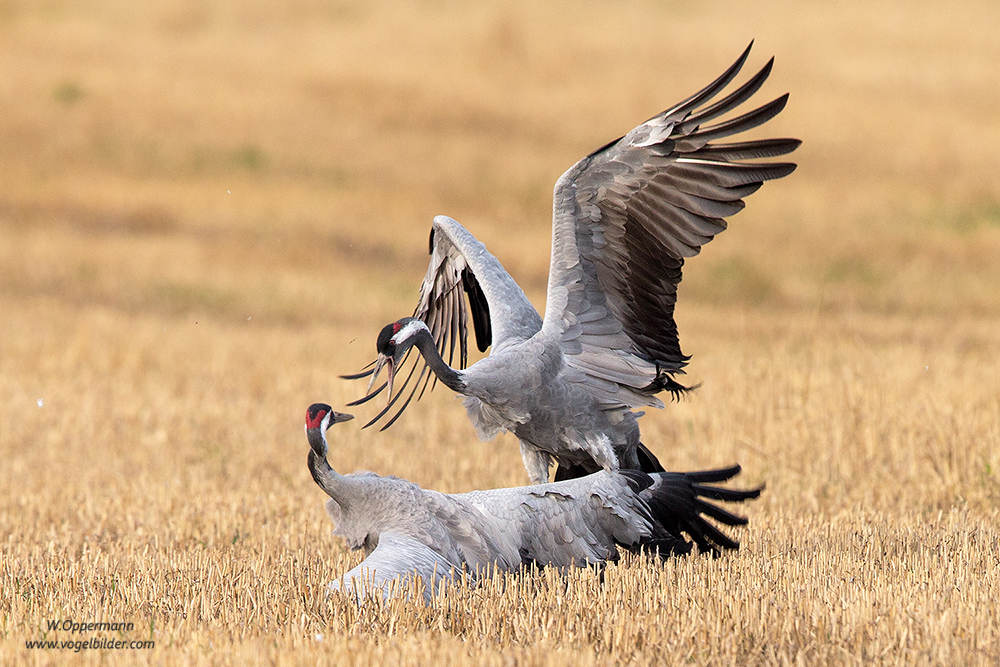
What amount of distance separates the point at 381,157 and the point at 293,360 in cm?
1005

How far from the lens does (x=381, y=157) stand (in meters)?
21.6

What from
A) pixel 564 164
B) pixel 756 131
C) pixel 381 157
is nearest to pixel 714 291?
pixel 756 131

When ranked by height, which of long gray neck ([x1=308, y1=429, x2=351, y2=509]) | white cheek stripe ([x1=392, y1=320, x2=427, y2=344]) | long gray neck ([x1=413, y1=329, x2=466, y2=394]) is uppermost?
white cheek stripe ([x1=392, y1=320, x2=427, y2=344])

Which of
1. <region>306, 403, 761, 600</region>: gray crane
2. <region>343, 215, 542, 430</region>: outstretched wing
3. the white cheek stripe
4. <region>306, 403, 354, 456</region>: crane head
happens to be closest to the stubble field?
<region>306, 403, 761, 600</region>: gray crane

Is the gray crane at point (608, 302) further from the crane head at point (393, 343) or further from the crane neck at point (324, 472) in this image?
the crane neck at point (324, 472)

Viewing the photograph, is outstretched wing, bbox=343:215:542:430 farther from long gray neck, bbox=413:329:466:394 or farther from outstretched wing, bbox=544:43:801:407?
long gray neck, bbox=413:329:466:394

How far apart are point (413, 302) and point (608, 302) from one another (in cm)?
1066

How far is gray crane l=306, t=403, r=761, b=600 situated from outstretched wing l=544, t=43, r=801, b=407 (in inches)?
25.9

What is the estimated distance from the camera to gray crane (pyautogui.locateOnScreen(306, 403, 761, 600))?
14.1 feet

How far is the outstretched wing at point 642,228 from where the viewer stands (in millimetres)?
4949

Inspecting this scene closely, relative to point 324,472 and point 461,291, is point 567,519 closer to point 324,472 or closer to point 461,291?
point 324,472

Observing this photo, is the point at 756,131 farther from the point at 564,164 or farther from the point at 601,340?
the point at 601,340

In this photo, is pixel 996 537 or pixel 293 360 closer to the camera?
pixel 996 537

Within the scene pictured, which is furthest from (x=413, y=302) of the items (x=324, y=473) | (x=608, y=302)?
(x=324, y=473)
